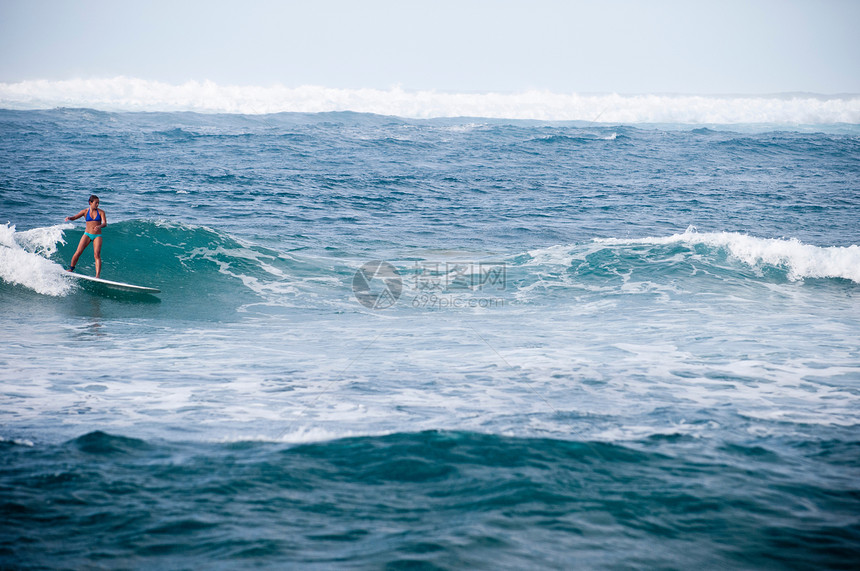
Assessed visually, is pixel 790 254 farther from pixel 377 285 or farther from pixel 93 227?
pixel 93 227

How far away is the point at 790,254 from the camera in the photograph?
15.5m

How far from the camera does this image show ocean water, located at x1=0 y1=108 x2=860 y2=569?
13.2 ft

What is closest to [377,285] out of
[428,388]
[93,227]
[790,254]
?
[93,227]

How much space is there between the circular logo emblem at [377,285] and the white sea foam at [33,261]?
6.26 metres

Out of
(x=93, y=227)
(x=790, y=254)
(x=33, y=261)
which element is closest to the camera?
(x=93, y=227)

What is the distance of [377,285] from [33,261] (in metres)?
7.90

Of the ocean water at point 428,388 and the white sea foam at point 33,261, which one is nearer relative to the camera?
the ocean water at point 428,388

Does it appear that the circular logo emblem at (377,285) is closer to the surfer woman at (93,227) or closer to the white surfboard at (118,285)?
the white surfboard at (118,285)

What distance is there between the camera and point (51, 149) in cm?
3559

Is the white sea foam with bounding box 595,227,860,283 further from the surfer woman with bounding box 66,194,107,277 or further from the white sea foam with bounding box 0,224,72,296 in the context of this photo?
the white sea foam with bounding box 0,224,72,296

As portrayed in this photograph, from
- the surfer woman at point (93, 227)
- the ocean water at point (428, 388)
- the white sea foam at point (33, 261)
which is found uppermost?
the surfer woman at point (93, 227)

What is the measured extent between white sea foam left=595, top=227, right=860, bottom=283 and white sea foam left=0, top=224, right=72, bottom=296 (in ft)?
48.4

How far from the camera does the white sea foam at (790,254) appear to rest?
14812mm

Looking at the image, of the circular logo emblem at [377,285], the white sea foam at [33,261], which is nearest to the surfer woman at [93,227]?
the white sea foam at [33,261]
